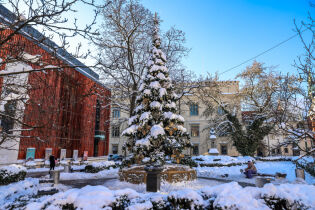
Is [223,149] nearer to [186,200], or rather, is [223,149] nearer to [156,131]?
[156,131]

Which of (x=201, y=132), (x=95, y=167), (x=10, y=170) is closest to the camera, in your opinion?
(x=10, y=170)

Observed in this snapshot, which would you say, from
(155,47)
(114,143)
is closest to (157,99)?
(155,47)

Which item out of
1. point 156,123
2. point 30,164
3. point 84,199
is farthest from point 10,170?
point 30,164

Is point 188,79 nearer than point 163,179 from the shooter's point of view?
No

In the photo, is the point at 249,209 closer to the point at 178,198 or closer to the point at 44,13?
the point at 178,198

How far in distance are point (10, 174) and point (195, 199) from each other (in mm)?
9594

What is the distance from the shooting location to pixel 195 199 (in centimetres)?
427

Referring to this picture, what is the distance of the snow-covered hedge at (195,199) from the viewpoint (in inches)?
157

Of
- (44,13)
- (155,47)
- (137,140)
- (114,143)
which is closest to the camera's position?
(44,13)

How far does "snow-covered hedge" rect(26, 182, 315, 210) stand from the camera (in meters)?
3.99

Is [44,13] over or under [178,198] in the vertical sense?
over

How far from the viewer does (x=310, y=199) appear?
4.00 m

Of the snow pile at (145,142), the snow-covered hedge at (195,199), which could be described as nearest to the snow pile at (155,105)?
the snow pile at (145,142)

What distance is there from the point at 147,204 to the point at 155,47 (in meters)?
10.7
